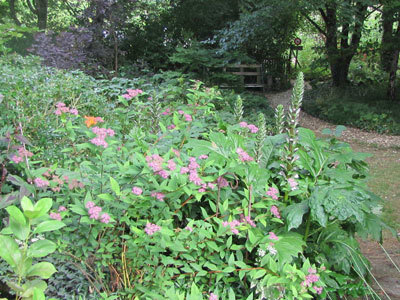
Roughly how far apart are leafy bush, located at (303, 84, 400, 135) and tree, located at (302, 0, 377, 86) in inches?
32.1

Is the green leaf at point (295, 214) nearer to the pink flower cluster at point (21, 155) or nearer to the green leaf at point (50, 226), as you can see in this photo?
the green leaf at point (50, 226)

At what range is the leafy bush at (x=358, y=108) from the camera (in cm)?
973

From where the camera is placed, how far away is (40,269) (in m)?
0.94

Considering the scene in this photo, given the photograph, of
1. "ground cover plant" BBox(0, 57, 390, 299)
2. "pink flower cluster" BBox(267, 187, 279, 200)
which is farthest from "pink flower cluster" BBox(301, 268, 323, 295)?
"pink flower cluster" BBox(267, 187, 279, 200)

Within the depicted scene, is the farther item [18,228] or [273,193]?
[273,193]

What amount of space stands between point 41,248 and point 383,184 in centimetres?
586

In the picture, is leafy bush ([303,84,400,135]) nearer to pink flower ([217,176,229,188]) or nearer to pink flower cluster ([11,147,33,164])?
pink flower ([217,176,229,188])

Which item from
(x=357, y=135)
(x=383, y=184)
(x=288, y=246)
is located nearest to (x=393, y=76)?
(x=357, y=135)

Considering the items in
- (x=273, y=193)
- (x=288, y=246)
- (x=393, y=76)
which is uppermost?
(x=393, y=76)

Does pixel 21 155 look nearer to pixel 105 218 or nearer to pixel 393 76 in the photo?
pixel 105 218

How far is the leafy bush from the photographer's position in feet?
31.9

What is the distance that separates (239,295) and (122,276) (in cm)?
69

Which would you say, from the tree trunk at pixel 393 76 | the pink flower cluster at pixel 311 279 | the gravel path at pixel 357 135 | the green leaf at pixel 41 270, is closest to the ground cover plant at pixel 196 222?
the pink flower cluster at pixel 311 279

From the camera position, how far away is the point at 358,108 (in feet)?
34.5
